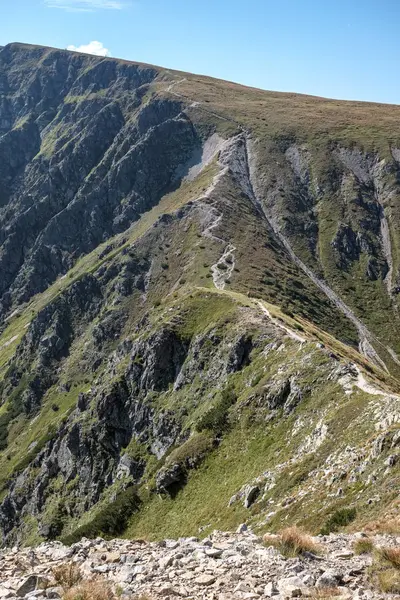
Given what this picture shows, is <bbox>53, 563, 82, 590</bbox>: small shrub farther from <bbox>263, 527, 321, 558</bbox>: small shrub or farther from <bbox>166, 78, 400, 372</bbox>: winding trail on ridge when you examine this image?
<bbox>166, 78, 400, 372</bbox>: winding trail on ridge

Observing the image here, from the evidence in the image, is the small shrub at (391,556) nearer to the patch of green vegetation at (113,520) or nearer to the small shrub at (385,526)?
the small shrub at (385,526)

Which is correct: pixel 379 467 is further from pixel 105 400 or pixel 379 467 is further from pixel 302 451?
pixel 105 400

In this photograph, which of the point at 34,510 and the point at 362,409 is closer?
the point at 362,409

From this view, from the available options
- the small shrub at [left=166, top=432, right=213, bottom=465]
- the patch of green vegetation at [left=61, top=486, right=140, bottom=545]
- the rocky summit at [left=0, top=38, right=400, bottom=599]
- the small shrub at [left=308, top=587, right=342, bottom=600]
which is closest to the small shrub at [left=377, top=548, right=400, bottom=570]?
the rocky summit at [left=0, top=38, right=400, bottom=599]

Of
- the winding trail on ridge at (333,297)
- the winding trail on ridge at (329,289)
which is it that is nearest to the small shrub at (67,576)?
the winding trail on ridge at (329,289)

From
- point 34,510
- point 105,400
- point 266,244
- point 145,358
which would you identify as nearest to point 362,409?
point 145,358

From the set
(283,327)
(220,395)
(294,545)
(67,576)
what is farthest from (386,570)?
(283,327)
